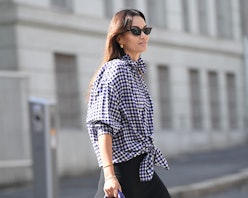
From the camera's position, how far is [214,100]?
28516 millimetres

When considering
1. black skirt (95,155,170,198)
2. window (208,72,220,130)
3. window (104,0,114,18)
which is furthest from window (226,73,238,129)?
black skirt (95,155,170,198)

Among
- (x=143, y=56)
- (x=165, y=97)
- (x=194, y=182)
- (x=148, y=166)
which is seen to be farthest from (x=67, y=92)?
(x=148, y=166)

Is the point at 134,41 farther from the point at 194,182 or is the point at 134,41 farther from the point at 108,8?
the point at 108,8

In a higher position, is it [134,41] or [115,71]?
[134,41]

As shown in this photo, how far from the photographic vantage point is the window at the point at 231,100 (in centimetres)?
2958

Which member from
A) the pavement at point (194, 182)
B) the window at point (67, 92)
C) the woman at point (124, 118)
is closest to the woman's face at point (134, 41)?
the woman at point (124, 118)

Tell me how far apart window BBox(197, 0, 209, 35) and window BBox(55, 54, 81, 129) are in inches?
337

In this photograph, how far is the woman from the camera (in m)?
4.34

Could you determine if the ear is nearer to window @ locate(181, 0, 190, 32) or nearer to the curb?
the curb

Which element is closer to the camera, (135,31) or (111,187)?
(111,187)

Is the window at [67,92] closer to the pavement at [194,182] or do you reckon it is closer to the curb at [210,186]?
the pavement at [194,182]

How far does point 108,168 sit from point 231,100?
2571 centimetres

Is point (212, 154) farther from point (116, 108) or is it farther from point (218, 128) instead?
point (116, 108)

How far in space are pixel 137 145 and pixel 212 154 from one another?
2072 centimetres
